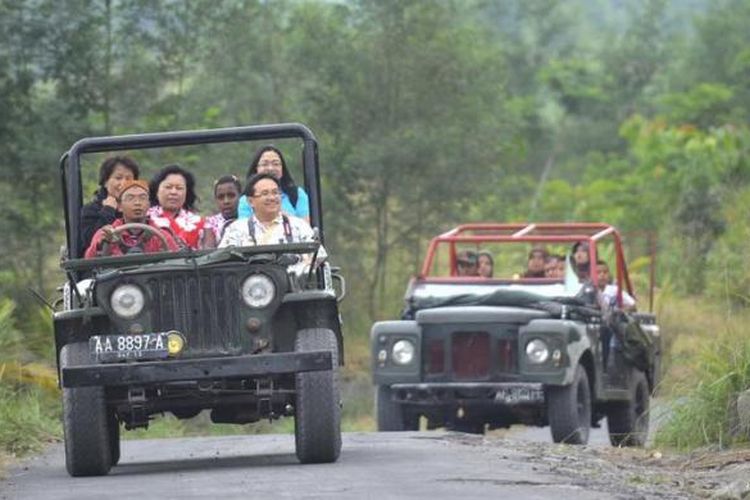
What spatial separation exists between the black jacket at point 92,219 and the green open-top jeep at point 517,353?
4561 mm

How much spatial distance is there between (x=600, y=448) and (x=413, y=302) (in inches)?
122

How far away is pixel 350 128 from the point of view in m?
32.2

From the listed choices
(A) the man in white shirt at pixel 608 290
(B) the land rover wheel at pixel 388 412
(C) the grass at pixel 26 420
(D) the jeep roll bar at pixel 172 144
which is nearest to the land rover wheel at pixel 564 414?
(B) the land rover wheel at pixel 388 412

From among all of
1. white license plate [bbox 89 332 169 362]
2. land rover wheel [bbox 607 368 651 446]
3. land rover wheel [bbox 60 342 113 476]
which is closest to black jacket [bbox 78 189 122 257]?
land rover wheel [bbox 60 342 113 476]

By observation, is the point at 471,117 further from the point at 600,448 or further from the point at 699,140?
the point at 600,448

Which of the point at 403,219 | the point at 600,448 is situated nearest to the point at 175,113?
the point at 403,219

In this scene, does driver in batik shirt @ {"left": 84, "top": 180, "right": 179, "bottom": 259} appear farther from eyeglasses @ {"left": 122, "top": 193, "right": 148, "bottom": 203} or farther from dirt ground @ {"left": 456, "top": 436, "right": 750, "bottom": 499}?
dirt ground @ {"left": 456, "top": 436, "right": 750, "bottom": 499}

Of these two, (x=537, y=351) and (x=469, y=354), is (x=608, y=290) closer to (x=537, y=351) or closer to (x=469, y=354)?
(x=469, y=354)

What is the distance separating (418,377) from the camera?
A: 17.0 m

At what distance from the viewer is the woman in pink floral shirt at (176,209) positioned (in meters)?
12.9

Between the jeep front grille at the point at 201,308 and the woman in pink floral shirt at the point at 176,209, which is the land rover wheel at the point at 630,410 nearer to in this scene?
the woman in pink floral shirt at the point at 176,209

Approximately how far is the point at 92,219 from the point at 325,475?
2.66 meters

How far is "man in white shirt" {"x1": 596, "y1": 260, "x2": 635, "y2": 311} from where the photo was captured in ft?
61.6

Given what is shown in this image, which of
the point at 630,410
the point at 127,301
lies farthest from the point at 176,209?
the point at 630,410
